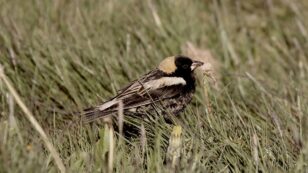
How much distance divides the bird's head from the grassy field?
11 centimetres

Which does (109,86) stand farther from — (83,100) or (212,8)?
(212,8)

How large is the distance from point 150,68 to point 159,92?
70 cm

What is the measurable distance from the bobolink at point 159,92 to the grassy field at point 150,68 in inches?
3.9

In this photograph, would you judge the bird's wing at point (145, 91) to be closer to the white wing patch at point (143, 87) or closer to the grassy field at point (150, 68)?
the white wing patch at point (143, 87)

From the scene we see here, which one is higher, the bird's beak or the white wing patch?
the white wing patch

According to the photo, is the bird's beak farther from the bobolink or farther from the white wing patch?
the white wing patch

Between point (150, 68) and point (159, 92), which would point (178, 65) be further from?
point (150, 68)

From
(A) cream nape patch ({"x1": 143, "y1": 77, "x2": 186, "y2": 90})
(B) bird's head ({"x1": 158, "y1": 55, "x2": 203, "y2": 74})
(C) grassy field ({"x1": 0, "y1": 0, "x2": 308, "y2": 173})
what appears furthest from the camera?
(B) bird's head ({"x1": 158, "y1": 55, "x2": 203, "y2": 74})

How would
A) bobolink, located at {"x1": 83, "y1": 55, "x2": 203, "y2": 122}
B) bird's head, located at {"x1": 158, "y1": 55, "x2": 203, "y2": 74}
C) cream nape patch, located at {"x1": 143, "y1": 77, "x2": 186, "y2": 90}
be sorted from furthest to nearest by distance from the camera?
bird's head, located at {"x1": 158, "y1": 55, "x2": 203, "y2": 74}, cream nape patch, located at {"x1": 143, "y1": 77, "x2": 186, "y2": 90}, bobolink, located at {"x1": 83, "y1": 55, "x2": 203, "y2": 122}

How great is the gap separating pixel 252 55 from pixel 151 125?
2651 mm

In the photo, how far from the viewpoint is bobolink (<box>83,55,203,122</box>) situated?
430 centimetres

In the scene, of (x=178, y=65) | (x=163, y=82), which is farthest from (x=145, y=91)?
(x=178, y=65)

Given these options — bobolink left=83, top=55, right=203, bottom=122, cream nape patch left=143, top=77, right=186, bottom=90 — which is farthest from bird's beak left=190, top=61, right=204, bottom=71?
cream nape patch left=143, top=77, right=186, bottom=90

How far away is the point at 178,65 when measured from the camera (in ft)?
15.5
